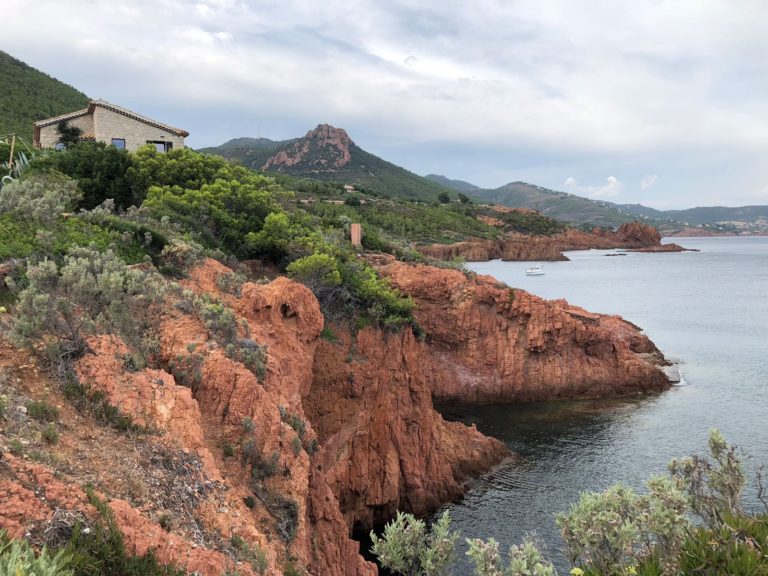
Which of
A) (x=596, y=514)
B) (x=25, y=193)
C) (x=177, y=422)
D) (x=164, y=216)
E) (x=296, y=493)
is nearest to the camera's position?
(x=596, y=514)

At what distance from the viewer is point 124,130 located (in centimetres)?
3806

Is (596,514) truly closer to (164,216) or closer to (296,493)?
(296,493)

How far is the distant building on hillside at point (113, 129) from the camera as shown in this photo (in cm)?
3734

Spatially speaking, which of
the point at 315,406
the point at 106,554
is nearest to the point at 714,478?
the point at 106,554

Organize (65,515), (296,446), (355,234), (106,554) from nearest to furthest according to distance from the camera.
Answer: (106,554) → (65,515) → (296,446) → (355,234)

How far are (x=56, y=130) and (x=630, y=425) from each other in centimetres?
4175

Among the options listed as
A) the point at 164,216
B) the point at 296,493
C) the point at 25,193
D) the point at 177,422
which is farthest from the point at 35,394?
the point at 164,216

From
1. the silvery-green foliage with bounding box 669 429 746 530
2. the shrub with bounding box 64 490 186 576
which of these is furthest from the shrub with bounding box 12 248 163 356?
the silvery-green foliage with bounding box 669 429 746 530

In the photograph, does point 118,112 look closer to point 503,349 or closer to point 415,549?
point 503,349

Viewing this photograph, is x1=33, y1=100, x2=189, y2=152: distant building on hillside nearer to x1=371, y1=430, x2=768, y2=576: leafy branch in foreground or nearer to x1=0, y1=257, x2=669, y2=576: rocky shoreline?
x1=0, y1=257, x2=669, y2=576: rocky shoreline

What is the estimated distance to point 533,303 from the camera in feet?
133

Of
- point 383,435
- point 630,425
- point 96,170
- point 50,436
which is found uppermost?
point 96,170

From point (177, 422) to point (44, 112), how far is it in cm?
6748

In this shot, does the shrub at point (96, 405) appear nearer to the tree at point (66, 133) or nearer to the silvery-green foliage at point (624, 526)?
the silvery-green foliage at point (624, 526)
